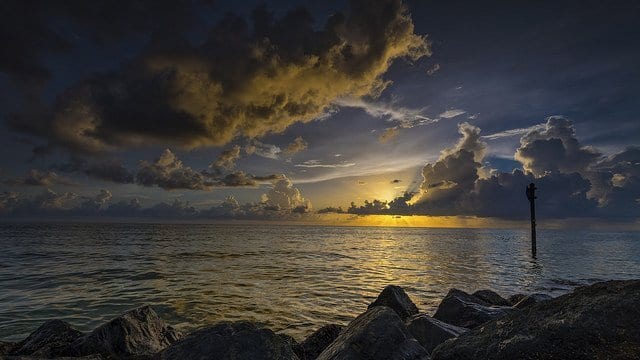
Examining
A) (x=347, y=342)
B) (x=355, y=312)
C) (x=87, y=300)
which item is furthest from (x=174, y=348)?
(x=87, y=300)

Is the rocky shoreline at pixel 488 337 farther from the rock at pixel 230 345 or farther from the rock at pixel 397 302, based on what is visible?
the rock at pixel 397 302

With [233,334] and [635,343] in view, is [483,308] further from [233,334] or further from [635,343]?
[233,334]

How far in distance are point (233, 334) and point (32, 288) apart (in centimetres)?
2219

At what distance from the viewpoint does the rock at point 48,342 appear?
26.7 feet

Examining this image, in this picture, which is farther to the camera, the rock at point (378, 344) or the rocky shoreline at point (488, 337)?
the rock at point (378, 344)

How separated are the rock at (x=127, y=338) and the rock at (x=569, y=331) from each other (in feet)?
21.9

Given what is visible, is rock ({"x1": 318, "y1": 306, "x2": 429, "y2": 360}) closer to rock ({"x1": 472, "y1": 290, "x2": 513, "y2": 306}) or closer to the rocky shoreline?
the rocky shoreline

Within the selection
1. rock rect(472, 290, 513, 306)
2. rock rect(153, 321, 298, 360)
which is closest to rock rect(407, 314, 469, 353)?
rock rect(153, 321, 298, 360)

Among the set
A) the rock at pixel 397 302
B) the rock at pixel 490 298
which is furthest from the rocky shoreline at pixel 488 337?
the rock at pixel 490 298

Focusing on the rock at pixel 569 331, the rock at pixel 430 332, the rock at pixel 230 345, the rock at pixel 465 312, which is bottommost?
the rock at pixel 465 312

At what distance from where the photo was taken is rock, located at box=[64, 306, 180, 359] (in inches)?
312

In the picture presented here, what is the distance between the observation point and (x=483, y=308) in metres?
10.8

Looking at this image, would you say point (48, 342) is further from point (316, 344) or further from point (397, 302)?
point (397, 302)

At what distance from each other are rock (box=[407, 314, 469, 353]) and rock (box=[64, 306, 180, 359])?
6.06 metres
